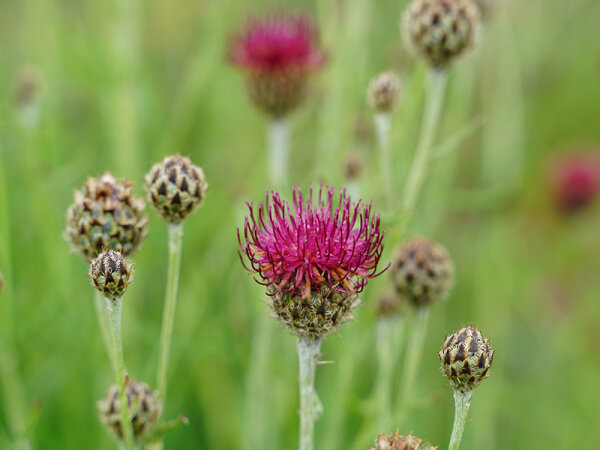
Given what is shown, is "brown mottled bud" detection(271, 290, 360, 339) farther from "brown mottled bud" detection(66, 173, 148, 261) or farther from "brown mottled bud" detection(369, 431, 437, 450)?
"brown mottled bud" detection(66, 173, 148, 261)

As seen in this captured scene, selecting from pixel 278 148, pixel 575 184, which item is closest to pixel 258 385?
pixel 278 148

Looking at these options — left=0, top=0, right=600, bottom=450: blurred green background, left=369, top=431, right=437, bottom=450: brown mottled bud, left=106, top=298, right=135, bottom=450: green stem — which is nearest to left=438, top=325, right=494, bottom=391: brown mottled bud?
left=369, top=431, right=437, bottom=450: brown mottled bud

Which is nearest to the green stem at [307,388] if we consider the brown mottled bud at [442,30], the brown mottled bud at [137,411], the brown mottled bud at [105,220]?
the brown mottled bud at [137,411]

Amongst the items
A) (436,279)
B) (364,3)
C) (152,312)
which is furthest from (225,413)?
(364,3)

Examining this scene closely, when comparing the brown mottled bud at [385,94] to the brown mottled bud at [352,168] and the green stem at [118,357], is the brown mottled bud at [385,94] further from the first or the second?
the green stem at [118,357]

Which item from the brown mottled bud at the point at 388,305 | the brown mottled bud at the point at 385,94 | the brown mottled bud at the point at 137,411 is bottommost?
the brown mottled bud at the point at 137,411

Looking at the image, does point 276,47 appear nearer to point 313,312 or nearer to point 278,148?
point 278,148
